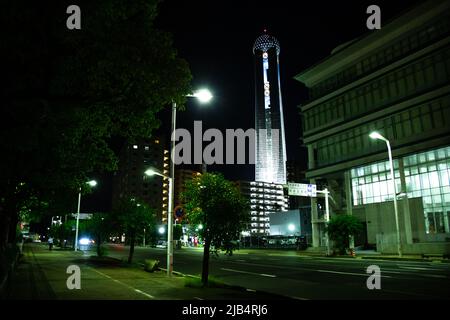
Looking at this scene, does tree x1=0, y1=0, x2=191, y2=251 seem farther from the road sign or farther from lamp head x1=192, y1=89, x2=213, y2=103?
the road sign

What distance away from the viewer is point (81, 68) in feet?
32.1

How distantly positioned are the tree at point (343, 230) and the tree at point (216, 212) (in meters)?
26.6

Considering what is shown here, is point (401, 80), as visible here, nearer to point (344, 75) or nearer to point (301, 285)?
point (344, 75)

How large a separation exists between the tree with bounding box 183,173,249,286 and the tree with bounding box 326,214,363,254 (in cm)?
2657

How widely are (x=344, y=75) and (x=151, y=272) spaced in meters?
45.6

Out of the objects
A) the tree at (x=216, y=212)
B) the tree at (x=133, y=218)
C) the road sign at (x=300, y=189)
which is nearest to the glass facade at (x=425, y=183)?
the road sign at (x=300, y=189)

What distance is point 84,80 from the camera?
33.1 ft

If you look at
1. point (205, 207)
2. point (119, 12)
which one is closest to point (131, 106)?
point (119, 12)

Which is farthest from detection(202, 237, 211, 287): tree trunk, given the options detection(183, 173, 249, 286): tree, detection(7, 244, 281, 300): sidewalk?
detection(7, 244, 281, 300): sidewalk

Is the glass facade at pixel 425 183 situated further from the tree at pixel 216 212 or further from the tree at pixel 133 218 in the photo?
the tree at pixel 216 212

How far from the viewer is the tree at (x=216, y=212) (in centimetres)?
1430

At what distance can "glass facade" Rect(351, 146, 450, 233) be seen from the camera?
4341cm

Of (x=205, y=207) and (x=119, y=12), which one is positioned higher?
(x=119, y=12)

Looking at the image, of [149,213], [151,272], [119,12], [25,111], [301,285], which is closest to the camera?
[25,111]
